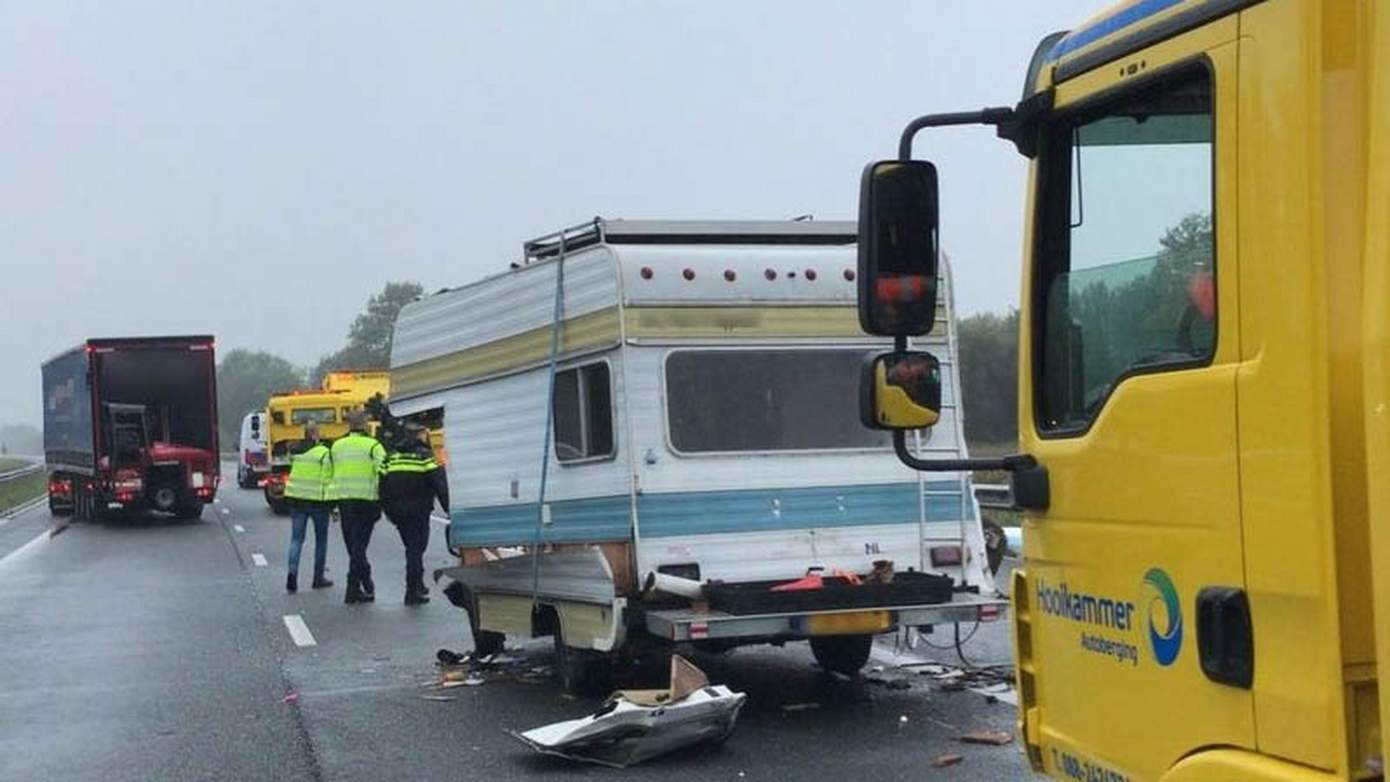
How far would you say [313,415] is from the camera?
3428 centimetres

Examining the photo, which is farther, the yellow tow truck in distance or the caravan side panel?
the caravan side panel

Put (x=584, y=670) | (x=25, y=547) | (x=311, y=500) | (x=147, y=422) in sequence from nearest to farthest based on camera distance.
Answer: (x=584, y=670) → (x=311, y=500) → (x=25, y=547) → (x=147, y=422)

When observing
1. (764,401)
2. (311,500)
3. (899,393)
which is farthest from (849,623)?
(311,500)

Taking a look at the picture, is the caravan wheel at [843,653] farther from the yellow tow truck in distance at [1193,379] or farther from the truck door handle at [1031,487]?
the truck door handle at [1031,487]

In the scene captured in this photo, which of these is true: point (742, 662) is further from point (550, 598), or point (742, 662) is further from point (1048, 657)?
point (1048, 657)

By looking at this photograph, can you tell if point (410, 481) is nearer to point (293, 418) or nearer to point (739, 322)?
point (739, 322)

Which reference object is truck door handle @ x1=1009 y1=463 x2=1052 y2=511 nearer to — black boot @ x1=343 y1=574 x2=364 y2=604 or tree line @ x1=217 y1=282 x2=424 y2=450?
black boot @ x1=343 y1=574 x2=364 y2=604

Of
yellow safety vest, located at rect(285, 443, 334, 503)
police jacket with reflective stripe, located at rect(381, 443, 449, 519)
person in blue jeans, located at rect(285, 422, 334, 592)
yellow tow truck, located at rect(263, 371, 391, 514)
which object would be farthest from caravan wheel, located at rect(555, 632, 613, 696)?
yellow tow truck, located at rect(263, 371, 391, 514)

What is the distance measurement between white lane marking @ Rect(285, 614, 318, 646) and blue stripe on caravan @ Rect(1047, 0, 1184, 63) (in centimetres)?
1018

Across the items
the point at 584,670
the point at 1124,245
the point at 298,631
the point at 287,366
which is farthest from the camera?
the point at 287,366

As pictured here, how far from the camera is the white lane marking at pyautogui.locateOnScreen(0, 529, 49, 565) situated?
2296 cm

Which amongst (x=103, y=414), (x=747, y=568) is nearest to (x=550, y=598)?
(x=747, y=568)

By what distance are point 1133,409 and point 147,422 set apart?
97.8 ft

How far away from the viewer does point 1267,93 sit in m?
2.99
